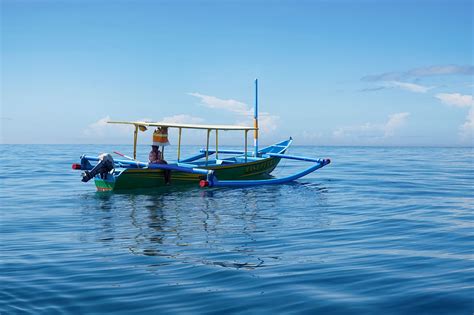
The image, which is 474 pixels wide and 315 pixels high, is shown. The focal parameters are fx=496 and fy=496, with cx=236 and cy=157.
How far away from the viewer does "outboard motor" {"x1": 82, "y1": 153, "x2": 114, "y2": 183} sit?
1922cm

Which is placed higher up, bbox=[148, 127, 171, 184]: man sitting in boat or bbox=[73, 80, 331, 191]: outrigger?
bbox=[148, 127, 171, 184]: man sitting in boat

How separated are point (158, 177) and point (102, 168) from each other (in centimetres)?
240

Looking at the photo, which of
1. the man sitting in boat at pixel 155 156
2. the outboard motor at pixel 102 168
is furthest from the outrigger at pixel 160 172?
the man sitting in boat at pixel 155 156

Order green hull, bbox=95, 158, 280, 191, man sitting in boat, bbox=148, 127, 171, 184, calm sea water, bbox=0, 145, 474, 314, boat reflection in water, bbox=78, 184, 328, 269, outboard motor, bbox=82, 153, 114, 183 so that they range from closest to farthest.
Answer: calm sea water, bbox=0, 145, 474, 314 → boat reflection in water, bbox=78, 184, 328, 269 → outboard motor, bbox=82, 153, 114, 183 → green hull, bbox=95, 158, 280, 191 → man sitting in boat, bbox=148, 127, 171, 184

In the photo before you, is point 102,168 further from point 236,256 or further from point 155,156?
point 236,256

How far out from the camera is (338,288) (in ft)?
23.6

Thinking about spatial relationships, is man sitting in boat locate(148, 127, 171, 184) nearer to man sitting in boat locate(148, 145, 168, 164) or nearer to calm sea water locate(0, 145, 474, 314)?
man sitting in boat locate(148, 145, 168, 164)

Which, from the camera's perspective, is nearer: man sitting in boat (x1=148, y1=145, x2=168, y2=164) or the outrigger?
the outrigger

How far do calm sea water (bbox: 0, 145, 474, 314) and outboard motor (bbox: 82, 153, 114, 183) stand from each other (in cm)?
117

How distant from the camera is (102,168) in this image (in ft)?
63.7

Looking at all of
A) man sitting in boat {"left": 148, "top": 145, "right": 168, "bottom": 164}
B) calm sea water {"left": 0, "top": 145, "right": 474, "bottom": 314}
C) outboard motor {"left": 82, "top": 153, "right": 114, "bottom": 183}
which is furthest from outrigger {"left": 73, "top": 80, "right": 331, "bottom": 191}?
calm sea water {"left": 0, "top": 145, "right": 474, "bottom": 314}

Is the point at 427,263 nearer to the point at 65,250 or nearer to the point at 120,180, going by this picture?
the point at 65,250

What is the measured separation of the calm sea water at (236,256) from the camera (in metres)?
6.65

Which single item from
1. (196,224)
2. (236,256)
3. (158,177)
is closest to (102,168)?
(158,177)
